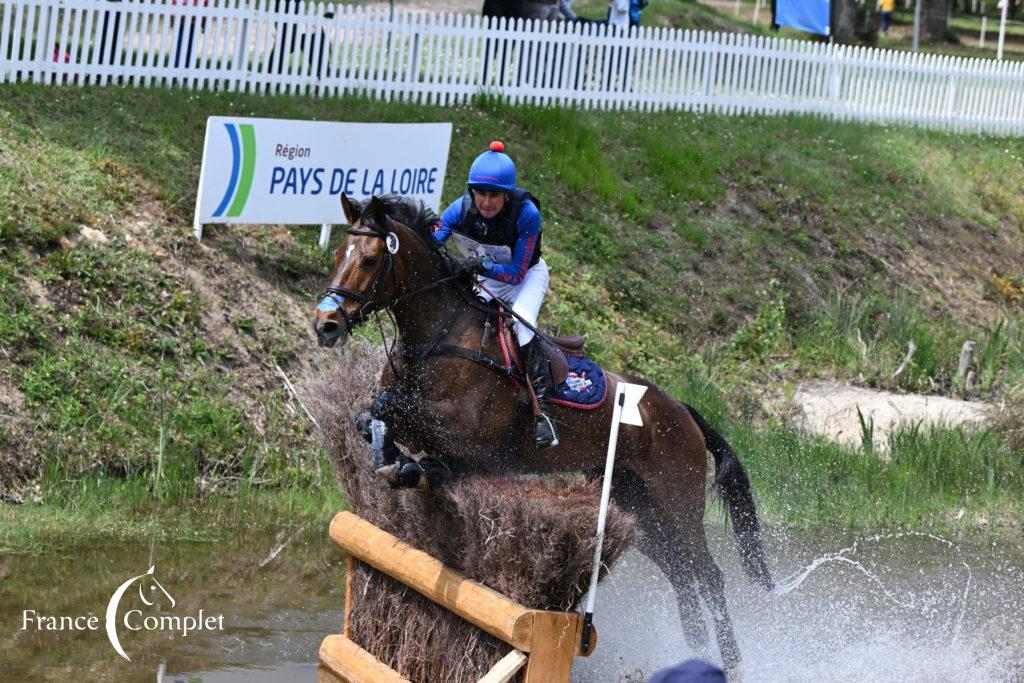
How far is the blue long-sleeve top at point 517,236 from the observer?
25.4ft

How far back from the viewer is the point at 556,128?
16.8 meters

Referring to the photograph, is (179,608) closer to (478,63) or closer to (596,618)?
(596,618)

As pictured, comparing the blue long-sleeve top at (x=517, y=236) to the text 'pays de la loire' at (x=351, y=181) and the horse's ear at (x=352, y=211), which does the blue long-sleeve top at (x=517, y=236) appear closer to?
the horse's ear at (x=352, y=211)

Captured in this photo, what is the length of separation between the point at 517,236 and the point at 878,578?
4.56 m

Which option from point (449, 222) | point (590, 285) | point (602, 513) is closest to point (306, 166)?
point (590, 285)

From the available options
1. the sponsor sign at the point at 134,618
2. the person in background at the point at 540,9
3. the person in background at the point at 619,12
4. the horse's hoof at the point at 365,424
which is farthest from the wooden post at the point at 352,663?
the person in background at the point at 619,12

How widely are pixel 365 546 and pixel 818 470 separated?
231 inches

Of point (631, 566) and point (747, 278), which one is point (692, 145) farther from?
point (631, 566)

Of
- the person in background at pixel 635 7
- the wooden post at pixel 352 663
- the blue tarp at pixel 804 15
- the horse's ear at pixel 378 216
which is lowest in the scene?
the wooden post at pixel 352 663

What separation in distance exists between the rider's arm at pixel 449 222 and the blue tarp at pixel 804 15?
Result: 19780 mm

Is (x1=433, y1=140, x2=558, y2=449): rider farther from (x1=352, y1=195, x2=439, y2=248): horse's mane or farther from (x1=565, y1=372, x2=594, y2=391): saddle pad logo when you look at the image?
(x1=565, y1=372, x2=594, y2=391): saddle pad logo

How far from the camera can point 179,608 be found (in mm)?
8352

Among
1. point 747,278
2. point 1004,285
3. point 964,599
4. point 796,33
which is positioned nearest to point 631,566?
point 964,599

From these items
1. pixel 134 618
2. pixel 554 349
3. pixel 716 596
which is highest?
pixel 554 349
